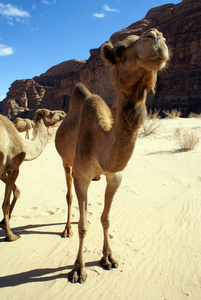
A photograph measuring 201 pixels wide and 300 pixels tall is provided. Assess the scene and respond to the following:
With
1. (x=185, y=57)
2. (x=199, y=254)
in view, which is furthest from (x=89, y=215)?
(x=185, y=57)

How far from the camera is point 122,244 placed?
10.9ft

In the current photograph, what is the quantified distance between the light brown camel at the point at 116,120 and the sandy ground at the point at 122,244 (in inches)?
9.7

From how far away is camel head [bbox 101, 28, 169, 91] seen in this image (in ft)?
4.90

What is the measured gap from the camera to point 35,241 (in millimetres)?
3613

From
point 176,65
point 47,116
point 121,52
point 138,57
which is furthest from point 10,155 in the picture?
point 176,65

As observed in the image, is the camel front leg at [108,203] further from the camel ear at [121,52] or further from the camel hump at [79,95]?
the camel ear at [121,52]

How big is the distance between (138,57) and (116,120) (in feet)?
1.92

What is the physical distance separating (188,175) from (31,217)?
422 cm

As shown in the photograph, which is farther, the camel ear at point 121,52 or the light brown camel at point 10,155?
the light brown camel at point 10,155

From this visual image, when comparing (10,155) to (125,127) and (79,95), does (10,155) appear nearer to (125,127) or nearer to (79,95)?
(79,95)

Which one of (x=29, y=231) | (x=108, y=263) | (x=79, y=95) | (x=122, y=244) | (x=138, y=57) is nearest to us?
(x=138, y=57)

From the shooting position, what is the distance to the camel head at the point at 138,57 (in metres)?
1.49

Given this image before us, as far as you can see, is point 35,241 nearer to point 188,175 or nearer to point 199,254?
point 199,254

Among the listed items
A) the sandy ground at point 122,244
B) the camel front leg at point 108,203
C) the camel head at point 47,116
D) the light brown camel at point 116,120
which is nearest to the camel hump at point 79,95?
the light brown camel at point 116,120
